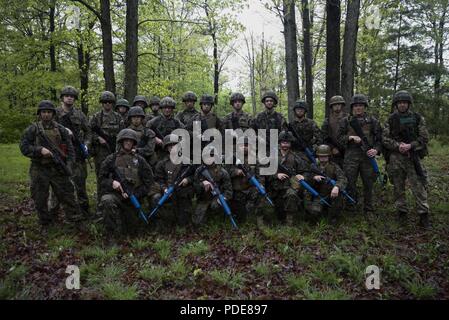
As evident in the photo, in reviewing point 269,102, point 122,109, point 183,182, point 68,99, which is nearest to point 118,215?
point 183,182

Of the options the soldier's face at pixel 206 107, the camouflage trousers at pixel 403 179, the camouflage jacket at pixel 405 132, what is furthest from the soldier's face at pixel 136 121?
the camouflage trousers at pixel 403 179

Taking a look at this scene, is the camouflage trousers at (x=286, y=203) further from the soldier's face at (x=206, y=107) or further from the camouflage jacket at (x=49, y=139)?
the camouflage jacket at (x=49, y=139)

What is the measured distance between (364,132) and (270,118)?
2171 mm

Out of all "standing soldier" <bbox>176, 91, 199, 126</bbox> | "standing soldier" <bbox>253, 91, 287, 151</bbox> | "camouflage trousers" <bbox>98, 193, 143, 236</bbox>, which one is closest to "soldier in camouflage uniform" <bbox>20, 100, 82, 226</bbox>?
"camouflage trousers" <bbox>98, 193, 143, 236</bbox>

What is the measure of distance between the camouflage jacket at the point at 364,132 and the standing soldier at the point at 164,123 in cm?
378

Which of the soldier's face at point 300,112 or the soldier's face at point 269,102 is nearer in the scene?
the soldier's face at point 300,112

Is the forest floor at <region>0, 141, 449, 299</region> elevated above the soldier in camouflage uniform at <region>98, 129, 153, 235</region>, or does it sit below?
below

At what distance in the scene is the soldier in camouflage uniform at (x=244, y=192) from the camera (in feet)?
23.4

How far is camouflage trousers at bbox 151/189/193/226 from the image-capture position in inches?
269

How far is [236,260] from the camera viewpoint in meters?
5.45

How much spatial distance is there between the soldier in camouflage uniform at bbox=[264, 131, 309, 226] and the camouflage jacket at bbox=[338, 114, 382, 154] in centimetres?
100

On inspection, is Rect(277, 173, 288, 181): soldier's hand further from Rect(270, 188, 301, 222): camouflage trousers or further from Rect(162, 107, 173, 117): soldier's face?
Rect(162, 107, 173, 117): soldier's face

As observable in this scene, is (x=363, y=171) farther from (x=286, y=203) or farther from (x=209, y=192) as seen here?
(x=209, y=192)
